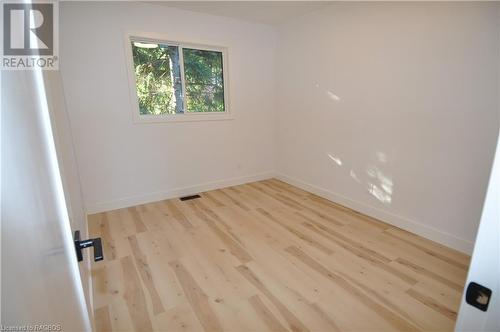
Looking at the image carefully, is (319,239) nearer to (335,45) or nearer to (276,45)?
(335,45)

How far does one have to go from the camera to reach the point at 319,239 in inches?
93.4

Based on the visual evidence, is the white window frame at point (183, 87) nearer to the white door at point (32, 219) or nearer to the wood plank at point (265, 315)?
the wood plank at point (265, 315)

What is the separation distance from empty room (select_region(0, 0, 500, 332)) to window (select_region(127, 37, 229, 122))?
0.02 metres

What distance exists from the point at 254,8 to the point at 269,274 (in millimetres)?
3127

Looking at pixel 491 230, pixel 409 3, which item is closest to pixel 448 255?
pixel 491 230

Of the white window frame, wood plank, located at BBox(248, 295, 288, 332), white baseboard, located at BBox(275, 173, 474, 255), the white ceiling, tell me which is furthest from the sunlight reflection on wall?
→ the white window frame

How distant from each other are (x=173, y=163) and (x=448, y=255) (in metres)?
3.22

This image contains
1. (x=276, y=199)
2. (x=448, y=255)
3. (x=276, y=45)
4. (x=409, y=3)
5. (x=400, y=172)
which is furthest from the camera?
(x=276, y=45)

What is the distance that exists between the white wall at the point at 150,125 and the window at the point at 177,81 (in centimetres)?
13

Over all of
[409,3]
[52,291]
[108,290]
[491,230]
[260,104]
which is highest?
[409,3]

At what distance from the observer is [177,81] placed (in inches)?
133

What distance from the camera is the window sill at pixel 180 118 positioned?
314 centimetres

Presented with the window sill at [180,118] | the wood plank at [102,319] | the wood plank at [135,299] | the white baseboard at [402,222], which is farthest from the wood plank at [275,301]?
the window sill at [180,118]

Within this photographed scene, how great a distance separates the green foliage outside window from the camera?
313 centimetres
